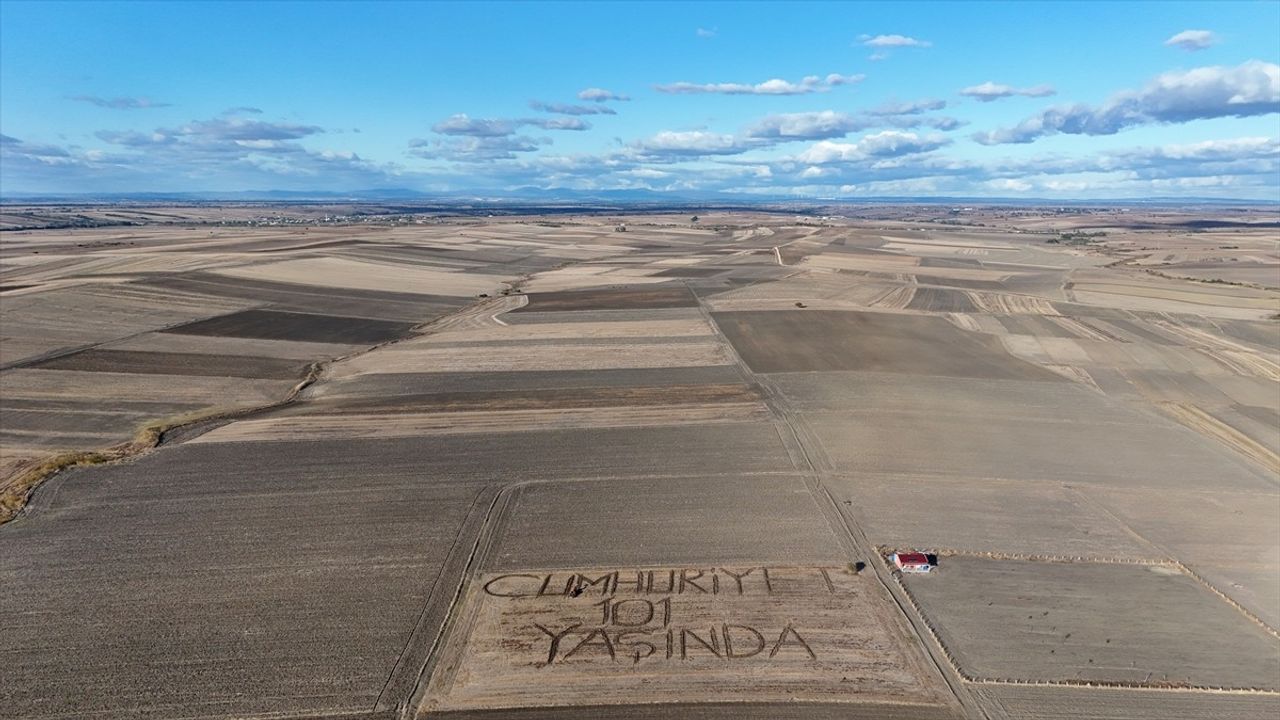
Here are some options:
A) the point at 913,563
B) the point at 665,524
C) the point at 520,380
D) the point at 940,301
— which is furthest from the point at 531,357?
the point at 940,301

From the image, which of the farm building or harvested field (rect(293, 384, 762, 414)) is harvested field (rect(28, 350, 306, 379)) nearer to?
harvested field (rect(293, 384, 762, 414))

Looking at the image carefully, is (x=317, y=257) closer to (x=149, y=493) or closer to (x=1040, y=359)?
(x=149, y=493)

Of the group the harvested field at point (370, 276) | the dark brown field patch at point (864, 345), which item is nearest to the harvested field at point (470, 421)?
the dark brown field patch at point (864, 345)

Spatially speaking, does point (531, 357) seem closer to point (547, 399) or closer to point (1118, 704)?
point (547, 399)

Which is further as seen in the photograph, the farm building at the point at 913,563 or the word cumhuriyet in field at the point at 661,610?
the farm building at the point at 913,563

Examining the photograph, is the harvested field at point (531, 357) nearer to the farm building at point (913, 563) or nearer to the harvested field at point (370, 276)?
the farm building at point (913, 563)

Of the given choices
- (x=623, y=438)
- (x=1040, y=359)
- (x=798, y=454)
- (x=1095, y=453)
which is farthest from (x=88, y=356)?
(x=1040, y=359)

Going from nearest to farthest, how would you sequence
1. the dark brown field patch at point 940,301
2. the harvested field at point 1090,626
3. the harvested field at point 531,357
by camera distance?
the harvested field at point 1090,626 < the harvested field at point 531,357 < the dark brown field patch at point 940,301
